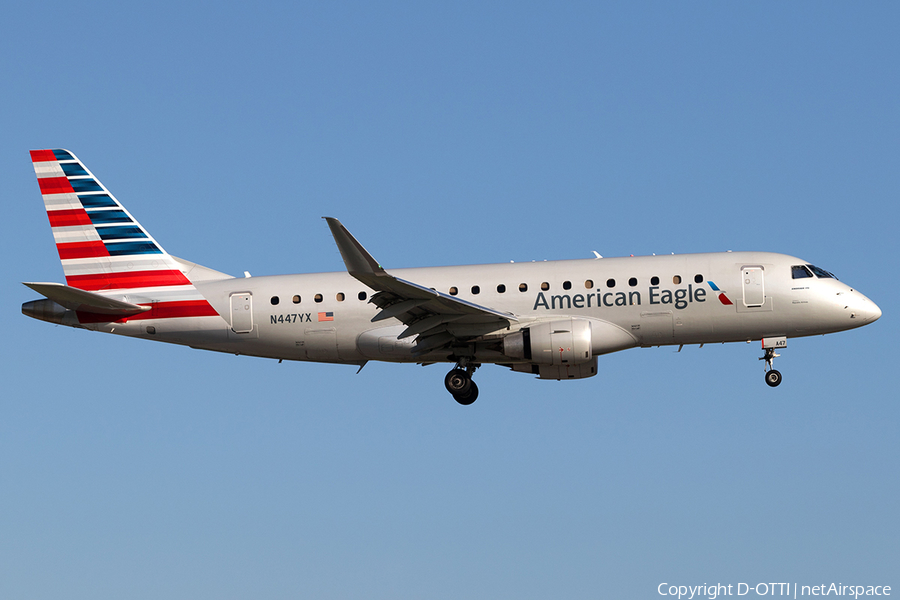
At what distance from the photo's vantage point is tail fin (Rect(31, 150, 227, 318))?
3806 cm

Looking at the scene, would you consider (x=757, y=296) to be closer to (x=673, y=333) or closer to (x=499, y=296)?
(x=673, y=333)

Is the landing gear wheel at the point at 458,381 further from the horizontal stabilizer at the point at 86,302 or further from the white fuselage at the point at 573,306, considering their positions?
the horizontal stabilizer at the point at 86,302

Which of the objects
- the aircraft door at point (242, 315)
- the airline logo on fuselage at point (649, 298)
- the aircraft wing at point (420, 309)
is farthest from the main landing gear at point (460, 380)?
the aircraft door at point (242, 315)

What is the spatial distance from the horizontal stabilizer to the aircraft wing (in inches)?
Result: 366

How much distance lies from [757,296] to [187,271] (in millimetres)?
19551

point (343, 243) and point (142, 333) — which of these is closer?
point (343, 243)

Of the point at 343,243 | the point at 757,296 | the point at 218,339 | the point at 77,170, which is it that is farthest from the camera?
the point at 77,170

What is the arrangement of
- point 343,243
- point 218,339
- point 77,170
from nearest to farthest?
1. point 343,243
2. point 218,339
3. point 77,170

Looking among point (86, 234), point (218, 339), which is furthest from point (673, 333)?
point (86, 234)

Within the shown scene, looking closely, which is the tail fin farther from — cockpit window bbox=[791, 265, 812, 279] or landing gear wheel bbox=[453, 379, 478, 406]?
cockpit window bbox=[791, 265, 812, 279]

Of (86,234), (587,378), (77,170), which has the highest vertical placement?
(77,170)

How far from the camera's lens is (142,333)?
37.6 meters

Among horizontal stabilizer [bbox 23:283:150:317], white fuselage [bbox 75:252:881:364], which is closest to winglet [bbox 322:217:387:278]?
white fuselage [bbox 75:252:881:364]

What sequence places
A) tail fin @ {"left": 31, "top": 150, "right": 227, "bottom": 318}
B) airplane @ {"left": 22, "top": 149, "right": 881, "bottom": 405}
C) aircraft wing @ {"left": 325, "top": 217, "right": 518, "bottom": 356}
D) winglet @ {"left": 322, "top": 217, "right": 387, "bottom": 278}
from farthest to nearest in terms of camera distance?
tail fin @ {"left": 31, "top": 150, "right": 227, "bottom": 318}, airplane @ {"left": 22, "top": 149, "right": 881, "bottom": 405}, aircraft wing @ {"left": 325, "top": 217, "right": 518, "bottom": 356}, winglet @ {"left": 322, "top": 217, "right": 387, "bottom": 278}
